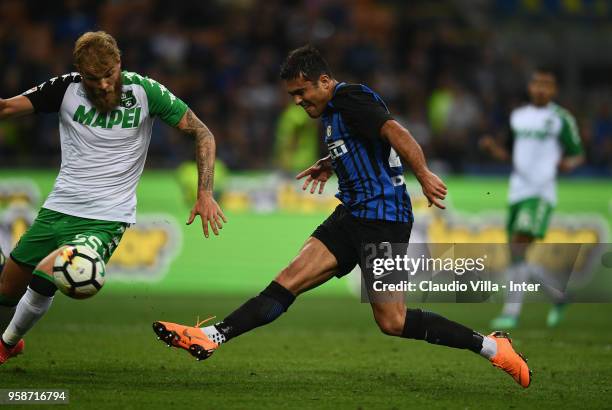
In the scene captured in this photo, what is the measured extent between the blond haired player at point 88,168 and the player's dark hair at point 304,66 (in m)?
0.76

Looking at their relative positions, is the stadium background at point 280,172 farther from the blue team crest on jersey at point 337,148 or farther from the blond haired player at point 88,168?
the blue team crest on jersey at point 337,148

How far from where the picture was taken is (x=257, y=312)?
283 inches

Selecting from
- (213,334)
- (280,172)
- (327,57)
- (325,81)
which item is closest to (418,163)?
(325,81)

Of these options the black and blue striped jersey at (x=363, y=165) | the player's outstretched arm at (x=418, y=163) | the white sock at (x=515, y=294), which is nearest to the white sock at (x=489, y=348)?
the black and blue striped jersey at (x=363, y=165)

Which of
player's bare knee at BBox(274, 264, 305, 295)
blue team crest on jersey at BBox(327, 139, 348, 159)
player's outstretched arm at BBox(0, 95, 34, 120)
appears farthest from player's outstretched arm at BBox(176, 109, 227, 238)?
player's outstretched arm at BBox(0, 95, 34, 120)

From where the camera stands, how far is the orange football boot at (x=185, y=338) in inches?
273

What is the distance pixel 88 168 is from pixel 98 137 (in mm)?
225

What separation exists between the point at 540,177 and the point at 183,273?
4.69 meters

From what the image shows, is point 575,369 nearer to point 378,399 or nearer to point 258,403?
point 378,399

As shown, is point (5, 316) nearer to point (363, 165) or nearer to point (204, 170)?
point (204, 170)

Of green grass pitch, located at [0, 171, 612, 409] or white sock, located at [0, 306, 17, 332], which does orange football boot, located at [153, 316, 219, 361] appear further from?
white sock, located at [0, 306, 17, 332]

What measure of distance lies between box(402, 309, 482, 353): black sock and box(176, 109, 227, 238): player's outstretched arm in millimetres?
1404

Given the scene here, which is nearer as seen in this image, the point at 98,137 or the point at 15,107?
the point at 15,107

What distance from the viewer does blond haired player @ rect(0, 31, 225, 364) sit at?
7.23 metres
